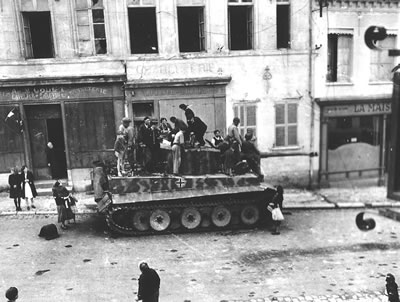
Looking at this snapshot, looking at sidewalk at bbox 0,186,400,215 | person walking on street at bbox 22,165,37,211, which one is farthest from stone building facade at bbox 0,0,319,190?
person walking on street at bbox 22,165,37,211

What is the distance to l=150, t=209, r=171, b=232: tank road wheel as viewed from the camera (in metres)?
11.4

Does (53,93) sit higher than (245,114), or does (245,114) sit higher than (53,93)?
(53,93)

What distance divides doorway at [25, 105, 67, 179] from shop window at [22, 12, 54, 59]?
1935 mm

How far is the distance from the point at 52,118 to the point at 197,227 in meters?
7.41

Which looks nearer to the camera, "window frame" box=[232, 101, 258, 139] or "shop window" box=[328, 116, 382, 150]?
"shop window" box=[328, 116, 382, 150]

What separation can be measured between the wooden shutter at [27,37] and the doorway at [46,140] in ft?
6.29

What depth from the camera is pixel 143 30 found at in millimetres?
15164

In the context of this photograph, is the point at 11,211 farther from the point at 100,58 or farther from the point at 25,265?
the point at 100,58

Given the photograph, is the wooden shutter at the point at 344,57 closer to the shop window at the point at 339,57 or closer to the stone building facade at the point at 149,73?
the shop window at the point at 339,57

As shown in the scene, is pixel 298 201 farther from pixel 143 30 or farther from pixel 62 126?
pixel 62 126

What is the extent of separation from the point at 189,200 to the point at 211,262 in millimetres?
2286

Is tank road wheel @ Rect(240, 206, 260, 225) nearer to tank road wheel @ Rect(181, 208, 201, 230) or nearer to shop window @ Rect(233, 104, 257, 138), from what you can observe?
tank road wheel @ Rect(181, 208, 201, 230)

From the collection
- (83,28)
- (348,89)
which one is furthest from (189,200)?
(83,28)

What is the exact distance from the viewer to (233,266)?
367 inches
